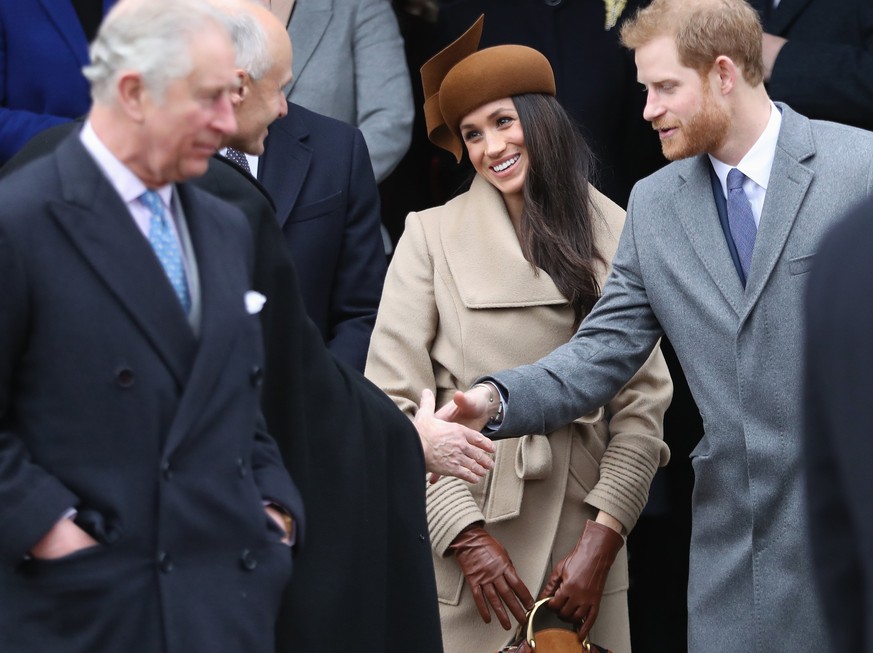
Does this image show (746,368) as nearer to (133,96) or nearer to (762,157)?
(762,157)

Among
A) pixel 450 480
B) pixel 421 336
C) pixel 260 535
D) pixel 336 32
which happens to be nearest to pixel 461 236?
pixel 421 336

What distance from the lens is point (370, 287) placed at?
4.66 metres

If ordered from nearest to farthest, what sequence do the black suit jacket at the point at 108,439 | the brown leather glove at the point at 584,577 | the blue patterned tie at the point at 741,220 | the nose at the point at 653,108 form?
the black suit jacket at the point at 108,439
the blue patterned tie at the point at 741,220
the nose at the point at 653,108
the brown leather glove at the point at 584,577

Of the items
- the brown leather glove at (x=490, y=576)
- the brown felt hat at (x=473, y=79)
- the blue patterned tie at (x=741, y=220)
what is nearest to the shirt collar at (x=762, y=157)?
the blue patterned tie at (x=741, y=220)

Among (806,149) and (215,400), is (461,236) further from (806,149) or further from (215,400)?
(215,400)

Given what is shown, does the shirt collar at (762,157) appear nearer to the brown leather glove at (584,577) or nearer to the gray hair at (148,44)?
the brown leather glove at (584,577)

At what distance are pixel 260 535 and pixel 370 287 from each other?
213 cm

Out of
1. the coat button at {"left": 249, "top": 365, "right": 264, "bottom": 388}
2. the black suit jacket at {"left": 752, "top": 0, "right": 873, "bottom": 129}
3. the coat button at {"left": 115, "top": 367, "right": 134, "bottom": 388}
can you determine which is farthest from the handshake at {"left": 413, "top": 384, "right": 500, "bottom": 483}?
the black suit jacket at {"left": 752, "top": 0, "right": 873, "bottom": 129}

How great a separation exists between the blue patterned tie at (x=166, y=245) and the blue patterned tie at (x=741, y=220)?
1.57 metres

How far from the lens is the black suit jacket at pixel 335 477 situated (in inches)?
122

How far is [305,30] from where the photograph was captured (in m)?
5.11

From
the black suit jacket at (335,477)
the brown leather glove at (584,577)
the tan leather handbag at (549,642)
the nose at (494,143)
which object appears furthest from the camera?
the nose at (494,143)

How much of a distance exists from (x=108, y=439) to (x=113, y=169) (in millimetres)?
410

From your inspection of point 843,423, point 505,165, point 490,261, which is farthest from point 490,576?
point 843,423
